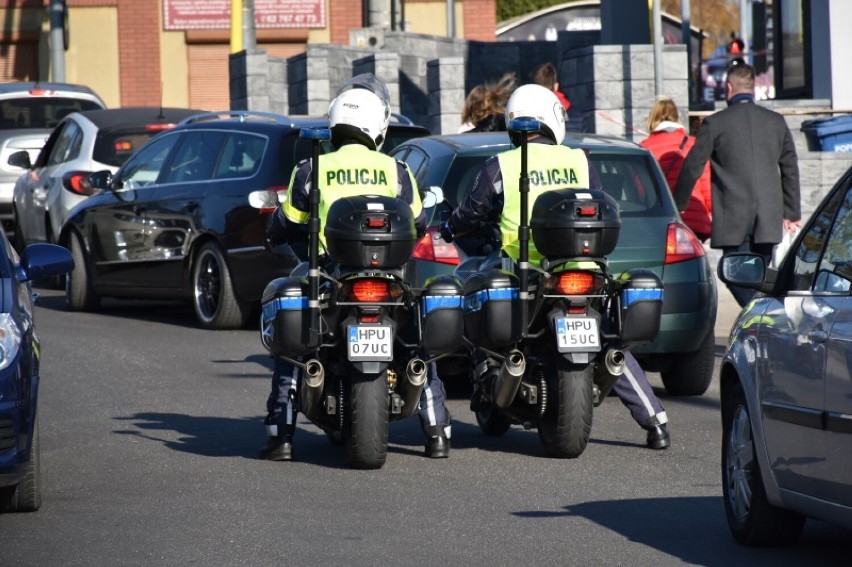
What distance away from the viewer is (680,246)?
10297 millimetres

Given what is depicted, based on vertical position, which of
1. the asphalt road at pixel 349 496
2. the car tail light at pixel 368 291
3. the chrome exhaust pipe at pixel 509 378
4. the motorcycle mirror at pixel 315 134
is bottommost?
the asphalt road at pixel 349 496

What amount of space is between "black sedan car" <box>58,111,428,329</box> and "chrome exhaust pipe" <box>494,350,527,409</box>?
5.00 metres

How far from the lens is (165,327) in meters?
A: 14.7

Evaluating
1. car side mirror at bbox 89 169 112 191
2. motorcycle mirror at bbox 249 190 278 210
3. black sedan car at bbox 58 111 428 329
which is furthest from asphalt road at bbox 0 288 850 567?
car side mirror at bbox 89 169 112 191

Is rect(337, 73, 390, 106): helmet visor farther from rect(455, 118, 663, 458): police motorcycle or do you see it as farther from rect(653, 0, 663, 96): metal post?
rect(653, 0, 663, 96): metal post

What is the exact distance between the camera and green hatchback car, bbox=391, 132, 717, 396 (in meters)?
10.1

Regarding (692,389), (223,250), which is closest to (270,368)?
(223,250)

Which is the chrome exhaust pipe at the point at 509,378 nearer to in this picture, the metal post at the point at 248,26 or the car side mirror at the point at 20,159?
the car side mirror at the point at 20,159

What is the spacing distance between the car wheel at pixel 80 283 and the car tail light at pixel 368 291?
7.86 m

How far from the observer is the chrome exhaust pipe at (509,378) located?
818cm

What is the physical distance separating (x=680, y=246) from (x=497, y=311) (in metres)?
2.44

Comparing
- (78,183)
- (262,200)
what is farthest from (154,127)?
(262,200)

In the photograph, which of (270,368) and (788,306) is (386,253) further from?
(270,368)

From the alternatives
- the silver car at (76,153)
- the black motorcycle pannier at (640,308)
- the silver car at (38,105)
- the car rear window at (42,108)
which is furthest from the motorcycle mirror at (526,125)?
the car rear window at (42,108)
